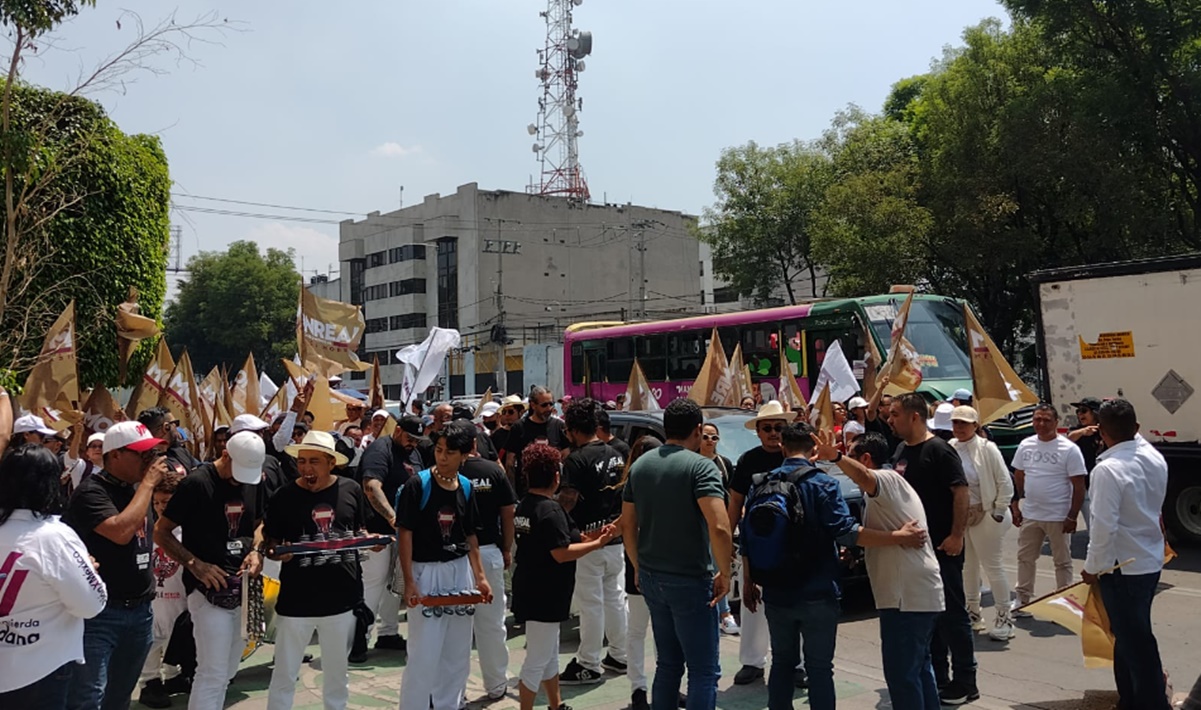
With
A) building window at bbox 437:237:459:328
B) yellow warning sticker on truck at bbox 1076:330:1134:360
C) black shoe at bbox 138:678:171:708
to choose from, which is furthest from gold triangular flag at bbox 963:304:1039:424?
building window at bbox 437:237:459:328

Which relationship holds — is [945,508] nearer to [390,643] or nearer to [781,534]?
[781,534]

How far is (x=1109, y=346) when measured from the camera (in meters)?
11.7

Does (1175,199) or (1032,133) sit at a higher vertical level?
(1032,133)

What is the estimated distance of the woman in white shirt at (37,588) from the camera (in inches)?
143

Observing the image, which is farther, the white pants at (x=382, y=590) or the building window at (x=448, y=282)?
the building window at (x=448, y=282)

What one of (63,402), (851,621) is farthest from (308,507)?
(63,402)

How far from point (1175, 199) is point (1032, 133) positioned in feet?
13.4

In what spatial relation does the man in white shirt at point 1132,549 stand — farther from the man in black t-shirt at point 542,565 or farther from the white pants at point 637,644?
the man in black t-shirt at point 542,565

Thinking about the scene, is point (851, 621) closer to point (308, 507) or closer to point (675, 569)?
point (675, 569)

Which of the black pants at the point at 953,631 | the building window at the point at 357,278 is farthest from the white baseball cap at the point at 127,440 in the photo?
the building window at the point at 357,278

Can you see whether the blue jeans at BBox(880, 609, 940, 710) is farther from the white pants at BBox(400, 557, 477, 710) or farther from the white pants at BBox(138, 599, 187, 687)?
the white pants at BBox(138, 599, 187, 687)

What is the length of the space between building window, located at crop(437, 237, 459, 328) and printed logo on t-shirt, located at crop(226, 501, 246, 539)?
186ft

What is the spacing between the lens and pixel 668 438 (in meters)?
5.21

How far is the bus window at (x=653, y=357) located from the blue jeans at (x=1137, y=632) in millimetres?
17121
